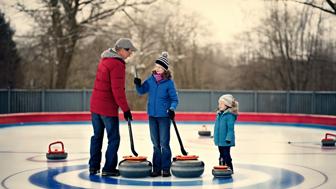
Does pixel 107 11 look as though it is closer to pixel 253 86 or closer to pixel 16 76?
pixel 16 76

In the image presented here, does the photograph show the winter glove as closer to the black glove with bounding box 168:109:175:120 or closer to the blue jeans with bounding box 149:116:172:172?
the blue jeans with bounding box 149:116:172:172

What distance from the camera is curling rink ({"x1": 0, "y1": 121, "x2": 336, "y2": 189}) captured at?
26.3ft

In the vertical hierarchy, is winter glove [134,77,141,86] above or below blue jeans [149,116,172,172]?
above

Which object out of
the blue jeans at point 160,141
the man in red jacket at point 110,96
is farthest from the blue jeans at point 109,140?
the blue jeans at point 160,141

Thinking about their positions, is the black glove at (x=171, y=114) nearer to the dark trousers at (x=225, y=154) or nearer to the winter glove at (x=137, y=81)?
the winter glove at (x=137, y=81)

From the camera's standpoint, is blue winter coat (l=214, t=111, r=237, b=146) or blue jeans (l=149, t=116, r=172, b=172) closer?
blue jeans (l=149, t=116, r=172, b=172)

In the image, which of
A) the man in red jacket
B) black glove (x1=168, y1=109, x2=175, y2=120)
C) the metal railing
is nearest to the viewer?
black glove (x1=168, y1=109, x2=175, y2=120)

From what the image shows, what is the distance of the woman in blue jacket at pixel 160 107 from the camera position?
27.4 feet

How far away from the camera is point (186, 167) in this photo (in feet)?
27.1

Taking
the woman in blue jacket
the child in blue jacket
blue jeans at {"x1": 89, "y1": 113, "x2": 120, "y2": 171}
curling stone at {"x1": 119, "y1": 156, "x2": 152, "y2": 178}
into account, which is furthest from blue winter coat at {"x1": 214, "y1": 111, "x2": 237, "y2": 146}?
blue jeans at {"x1": 89, "y1": 113, "x2": 120, "y2": 171}

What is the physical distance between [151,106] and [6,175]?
2.40 metres

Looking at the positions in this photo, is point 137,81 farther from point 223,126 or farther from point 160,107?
point 223,126

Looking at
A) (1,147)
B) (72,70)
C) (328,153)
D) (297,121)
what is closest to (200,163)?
(328,153)

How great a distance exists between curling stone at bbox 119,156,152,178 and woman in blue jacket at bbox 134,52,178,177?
227mm
